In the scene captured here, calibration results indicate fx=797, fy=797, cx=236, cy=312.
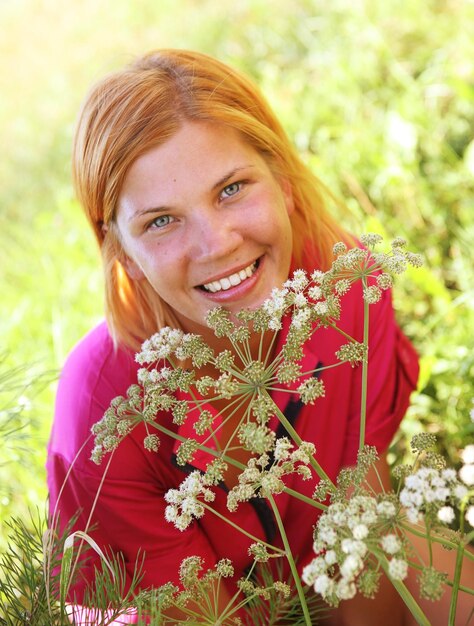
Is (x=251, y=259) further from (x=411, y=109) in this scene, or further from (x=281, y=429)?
(x=411, y=109)

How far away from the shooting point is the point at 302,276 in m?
1.06

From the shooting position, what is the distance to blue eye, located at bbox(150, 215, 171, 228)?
57.8 inches

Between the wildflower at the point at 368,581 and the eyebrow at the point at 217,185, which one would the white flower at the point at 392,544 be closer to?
the wildflower at the point at 368,581

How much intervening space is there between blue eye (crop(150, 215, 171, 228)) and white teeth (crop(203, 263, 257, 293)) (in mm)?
139

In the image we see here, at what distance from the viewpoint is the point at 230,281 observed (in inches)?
58.4

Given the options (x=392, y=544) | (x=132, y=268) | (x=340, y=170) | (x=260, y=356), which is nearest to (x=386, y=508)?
(x=392, y=544)

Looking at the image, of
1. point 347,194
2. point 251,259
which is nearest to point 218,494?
point 251,259

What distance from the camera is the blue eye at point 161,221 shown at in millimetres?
1468

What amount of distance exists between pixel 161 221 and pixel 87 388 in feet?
1.29

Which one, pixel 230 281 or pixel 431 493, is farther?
pixel 230 281

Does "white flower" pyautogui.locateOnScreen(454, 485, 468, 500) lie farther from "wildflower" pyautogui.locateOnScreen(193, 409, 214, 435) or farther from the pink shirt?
the pink shirt

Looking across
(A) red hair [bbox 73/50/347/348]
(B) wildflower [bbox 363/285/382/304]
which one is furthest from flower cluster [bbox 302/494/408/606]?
(A) red hair [bbox 73/50/347/348]

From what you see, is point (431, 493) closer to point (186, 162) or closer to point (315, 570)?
point (315, 570)

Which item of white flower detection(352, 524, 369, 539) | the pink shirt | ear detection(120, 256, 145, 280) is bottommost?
the pink shirt
